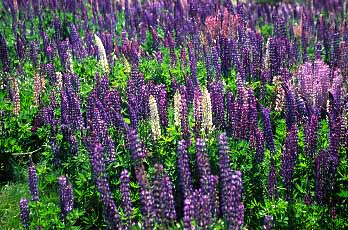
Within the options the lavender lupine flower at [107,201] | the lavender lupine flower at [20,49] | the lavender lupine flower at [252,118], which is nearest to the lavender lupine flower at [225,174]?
the lavender lupine flower at [107,201]

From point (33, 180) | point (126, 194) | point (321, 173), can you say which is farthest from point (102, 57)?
point (321, 173)

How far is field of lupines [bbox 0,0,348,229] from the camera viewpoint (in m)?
4.23

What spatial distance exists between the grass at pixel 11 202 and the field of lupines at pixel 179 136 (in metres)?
0.02

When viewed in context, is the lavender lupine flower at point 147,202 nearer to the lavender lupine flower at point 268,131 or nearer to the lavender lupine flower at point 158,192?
the lavender lupine flower at point 158,192

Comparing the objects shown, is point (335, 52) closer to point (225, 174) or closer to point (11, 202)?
point (225, 174)

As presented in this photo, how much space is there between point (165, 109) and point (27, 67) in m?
3.25

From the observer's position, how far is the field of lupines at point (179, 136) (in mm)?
4227

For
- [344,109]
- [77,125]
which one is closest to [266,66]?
[344,109]

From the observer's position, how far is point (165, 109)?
19.0ft

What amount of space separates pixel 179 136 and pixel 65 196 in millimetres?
1493

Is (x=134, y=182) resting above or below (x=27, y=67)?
below

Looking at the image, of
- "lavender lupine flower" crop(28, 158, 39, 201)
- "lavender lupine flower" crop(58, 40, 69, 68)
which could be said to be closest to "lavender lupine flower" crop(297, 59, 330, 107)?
"lavender lupine flower" crop(28, 158, 39, 201)

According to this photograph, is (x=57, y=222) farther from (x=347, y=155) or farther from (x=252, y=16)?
(x=252, y=16)

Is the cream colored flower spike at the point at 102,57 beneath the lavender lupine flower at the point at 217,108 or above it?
above
